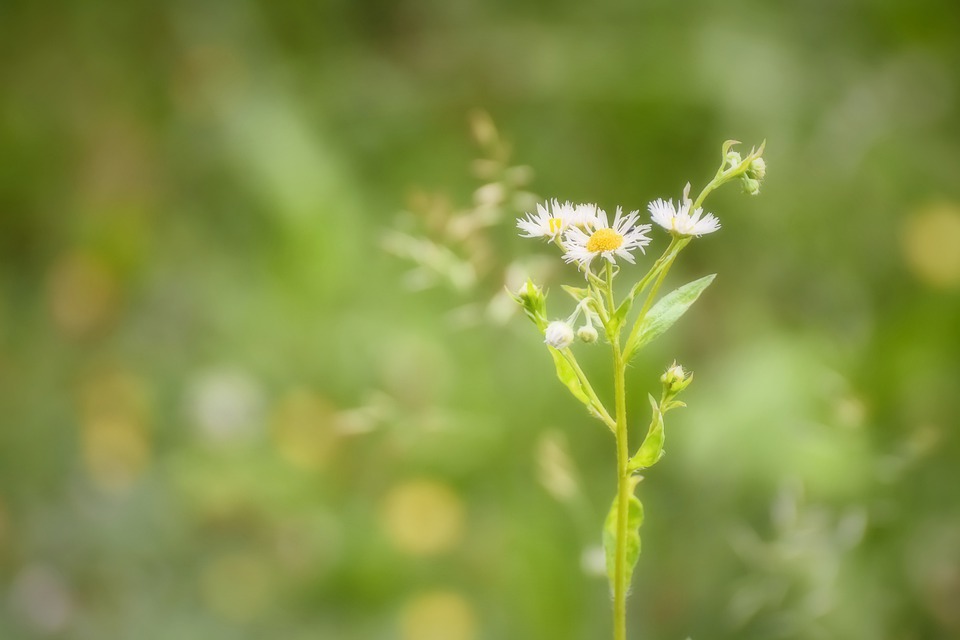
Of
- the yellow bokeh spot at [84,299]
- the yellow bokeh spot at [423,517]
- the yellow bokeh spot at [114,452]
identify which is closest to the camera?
the yellow bokeh spot at [423,517]

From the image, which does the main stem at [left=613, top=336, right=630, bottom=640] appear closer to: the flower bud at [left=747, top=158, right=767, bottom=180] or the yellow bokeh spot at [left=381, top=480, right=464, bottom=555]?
the flower bud at [left=747, top=158, right=767, bottom=180]

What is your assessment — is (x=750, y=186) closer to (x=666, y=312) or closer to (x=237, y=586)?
(x=666, y=312)

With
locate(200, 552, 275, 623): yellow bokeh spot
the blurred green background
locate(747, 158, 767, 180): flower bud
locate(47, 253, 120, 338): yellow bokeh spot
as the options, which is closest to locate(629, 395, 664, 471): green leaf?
locate(747, 158, 767, 180): flower bud

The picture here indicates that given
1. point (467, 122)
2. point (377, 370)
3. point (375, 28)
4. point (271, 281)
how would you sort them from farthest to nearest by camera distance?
1. point (375, 28)
2. point (467, 122)
3. point (271, 281)
4. point (377, 370)

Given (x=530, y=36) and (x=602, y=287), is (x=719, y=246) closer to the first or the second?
(x=530, y=36)

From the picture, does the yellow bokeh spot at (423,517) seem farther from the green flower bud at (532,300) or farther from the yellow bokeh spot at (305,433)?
the green flower bud at (532,300)

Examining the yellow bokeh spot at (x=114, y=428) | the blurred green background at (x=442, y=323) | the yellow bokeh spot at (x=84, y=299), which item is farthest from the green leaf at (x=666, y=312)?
the yellow bokeh spot at (x=84, y=299)

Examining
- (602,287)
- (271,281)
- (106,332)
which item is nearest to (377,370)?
(271,281)
